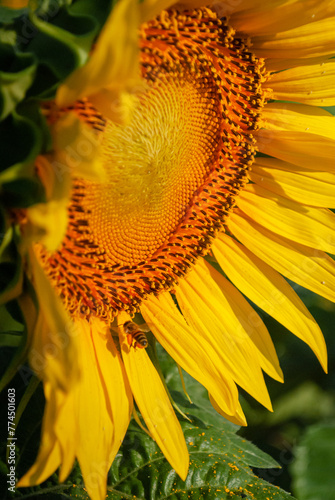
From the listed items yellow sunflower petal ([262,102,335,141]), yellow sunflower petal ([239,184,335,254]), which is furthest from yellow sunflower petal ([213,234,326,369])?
yellow sunflower petal ([262,102,335,141])

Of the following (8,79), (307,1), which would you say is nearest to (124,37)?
(8,79)

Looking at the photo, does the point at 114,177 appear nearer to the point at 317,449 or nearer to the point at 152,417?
the point at 152,417

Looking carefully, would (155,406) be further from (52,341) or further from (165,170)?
(165,170)

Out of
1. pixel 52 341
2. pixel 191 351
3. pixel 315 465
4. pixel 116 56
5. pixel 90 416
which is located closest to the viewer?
pixel 116 56

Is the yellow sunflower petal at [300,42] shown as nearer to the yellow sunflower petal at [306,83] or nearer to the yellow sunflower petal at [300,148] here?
the yellow sunflower petal at [306,83]

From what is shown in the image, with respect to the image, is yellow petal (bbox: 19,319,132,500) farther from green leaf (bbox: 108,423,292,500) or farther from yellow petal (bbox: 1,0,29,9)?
yellow petal (bbox: 1,0,29,9)

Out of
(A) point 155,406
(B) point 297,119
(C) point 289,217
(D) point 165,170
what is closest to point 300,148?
(B) point 297,119
